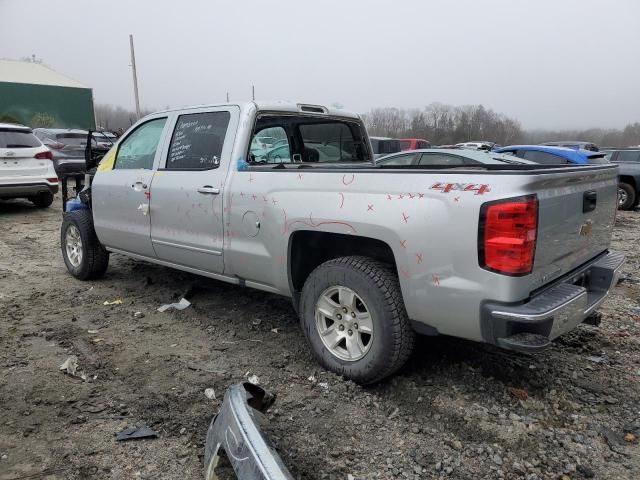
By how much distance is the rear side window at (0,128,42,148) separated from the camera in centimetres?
962

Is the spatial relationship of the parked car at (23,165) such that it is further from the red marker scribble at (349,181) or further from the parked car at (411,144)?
the parked car at (411,144)

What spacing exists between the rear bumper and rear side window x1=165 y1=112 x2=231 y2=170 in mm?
6795

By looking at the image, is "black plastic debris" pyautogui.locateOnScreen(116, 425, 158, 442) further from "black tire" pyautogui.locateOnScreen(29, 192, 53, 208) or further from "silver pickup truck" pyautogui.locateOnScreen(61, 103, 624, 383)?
"black tire" pyautogui.locateOnScreen(29, 192, 53, 208)

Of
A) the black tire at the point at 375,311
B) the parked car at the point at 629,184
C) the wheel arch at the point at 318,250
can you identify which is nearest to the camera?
the black tire at the point at 375,311

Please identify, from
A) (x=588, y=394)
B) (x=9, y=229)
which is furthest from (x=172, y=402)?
(x=9, y=229)

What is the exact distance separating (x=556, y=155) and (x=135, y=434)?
11.0m

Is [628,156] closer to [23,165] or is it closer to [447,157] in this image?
[447,157]

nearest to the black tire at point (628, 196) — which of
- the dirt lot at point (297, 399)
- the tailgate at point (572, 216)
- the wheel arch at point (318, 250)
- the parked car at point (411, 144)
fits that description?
the dirt lot at point (297, 399)

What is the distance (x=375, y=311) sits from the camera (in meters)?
3.05

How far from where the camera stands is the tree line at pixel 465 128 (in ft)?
149

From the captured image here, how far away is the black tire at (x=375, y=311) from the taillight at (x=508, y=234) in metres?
0.65

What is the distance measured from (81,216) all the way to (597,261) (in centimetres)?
507

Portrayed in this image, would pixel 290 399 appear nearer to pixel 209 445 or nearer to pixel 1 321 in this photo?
pixel 209 445

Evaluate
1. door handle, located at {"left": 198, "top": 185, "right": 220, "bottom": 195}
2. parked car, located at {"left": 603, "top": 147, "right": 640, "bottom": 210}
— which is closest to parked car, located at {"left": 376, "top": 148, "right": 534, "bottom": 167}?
parked car, located at {"left": 603, "top": 147, "right": 640, "bottom": 210}
